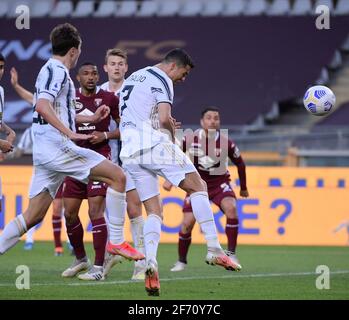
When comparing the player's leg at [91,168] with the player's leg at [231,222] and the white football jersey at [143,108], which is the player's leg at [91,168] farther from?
the player's leg at [231,222]

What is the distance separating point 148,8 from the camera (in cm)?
3047

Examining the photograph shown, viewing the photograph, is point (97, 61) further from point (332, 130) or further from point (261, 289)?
point (261, 289)

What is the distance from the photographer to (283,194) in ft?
57.5

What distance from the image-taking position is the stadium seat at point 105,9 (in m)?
30.6

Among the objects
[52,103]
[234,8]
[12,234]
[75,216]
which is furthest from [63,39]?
[234,8]

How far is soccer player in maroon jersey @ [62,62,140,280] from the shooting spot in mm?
10430

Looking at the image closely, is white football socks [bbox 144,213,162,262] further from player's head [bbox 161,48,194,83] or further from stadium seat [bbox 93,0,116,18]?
stadium seat [bbox 93,0,116,18]

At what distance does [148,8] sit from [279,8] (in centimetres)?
407

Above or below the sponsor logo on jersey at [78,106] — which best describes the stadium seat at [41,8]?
above

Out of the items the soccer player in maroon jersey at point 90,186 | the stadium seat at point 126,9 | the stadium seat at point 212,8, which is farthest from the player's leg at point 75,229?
the stadium seat at point 126,9

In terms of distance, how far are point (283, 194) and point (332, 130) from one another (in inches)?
268

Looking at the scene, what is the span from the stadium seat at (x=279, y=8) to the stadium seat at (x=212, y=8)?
62.1 inches

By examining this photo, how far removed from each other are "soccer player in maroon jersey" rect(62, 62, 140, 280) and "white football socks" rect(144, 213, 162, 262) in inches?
65.4
